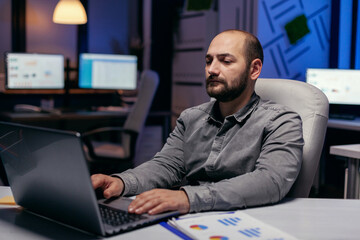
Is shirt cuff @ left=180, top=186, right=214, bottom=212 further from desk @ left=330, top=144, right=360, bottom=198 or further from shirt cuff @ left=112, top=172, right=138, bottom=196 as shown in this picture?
desk @ left=330, top=144, right=360, bottom=198

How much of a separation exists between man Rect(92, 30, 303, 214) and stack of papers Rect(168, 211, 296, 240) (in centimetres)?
8

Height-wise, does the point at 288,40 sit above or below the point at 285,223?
above

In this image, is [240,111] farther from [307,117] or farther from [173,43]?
[173,43]

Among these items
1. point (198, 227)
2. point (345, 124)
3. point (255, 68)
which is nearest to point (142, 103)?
point (345, 124)

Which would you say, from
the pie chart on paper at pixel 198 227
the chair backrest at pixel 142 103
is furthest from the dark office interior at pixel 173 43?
the pie chart on paper at pixel 198 227

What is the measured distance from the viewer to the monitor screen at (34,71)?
419cm

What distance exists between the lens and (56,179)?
3.32 feet

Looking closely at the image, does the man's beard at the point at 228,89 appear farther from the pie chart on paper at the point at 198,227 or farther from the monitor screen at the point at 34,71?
the monitor screen at the point at 34,71

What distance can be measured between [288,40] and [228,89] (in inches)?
88.2

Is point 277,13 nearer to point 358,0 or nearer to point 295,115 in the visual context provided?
point 358,0

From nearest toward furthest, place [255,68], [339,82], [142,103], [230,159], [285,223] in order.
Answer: [285,223] < [230,159] < [255,68] < [142,103] < [339,82]

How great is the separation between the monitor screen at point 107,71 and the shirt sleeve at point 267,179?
3236 mm

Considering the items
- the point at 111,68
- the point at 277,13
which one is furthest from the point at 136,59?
the point at 277,13

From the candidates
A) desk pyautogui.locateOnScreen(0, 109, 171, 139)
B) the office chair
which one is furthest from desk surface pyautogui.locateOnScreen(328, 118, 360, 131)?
desk pyautogui.locateOnScreen(0, 109, 171, 139)
